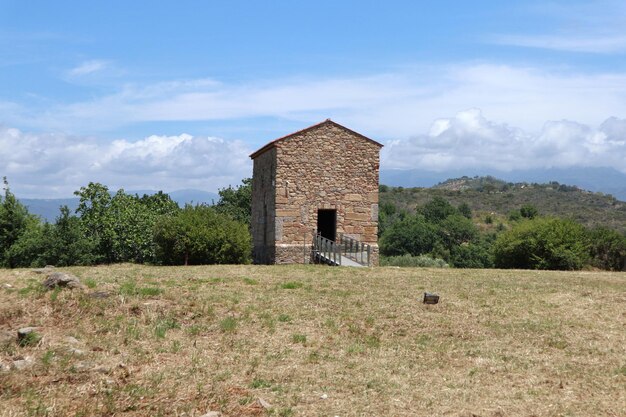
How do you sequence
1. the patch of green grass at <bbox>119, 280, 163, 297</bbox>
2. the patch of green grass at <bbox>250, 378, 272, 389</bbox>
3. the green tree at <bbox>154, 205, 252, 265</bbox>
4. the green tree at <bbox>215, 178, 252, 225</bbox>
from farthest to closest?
the green tree at <bbox>215, 178, 252, 225</bbox>
the green tree at <bbox>154, 205, 252, 265</bbox>
the patch of green grass at <bbox>119, 280, 163, 297</bbox>
the patch of green grass at <bbox>250, 378, 272, 389</bbox>

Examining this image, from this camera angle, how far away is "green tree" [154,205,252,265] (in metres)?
23.8

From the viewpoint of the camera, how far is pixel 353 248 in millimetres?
25828

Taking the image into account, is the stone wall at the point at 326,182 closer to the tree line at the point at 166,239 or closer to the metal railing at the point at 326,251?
the metal railing at the point at 326,251

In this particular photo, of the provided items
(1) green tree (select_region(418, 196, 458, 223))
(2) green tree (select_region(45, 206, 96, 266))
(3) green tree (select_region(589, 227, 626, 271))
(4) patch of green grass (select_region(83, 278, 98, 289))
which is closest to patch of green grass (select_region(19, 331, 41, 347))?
(4) patch of green grass (select_region(83, 278, 98, 289))

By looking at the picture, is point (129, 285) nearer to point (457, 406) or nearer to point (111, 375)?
point (111, 375)

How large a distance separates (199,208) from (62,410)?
18108mm

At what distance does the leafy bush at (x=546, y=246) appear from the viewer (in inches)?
1008

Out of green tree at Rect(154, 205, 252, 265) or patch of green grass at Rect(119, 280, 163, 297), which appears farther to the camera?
green tree at Rect(154, 205, 252, 265)

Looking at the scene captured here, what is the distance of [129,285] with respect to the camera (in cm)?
1455

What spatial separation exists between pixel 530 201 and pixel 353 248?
7402cm

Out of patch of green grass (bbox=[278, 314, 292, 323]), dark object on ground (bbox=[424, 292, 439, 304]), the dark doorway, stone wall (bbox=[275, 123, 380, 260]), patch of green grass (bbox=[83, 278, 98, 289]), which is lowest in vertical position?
patch of green grass (bbox=[278, 314, 292, 323])

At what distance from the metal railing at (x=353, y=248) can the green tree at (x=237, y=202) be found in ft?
67.2

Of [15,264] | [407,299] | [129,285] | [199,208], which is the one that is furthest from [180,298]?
[15,264]

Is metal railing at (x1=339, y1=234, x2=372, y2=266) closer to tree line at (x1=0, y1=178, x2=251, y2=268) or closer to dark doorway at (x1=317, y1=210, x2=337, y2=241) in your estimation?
dark doorway at (x1=317, y1=210, x2=337, y2=241)
